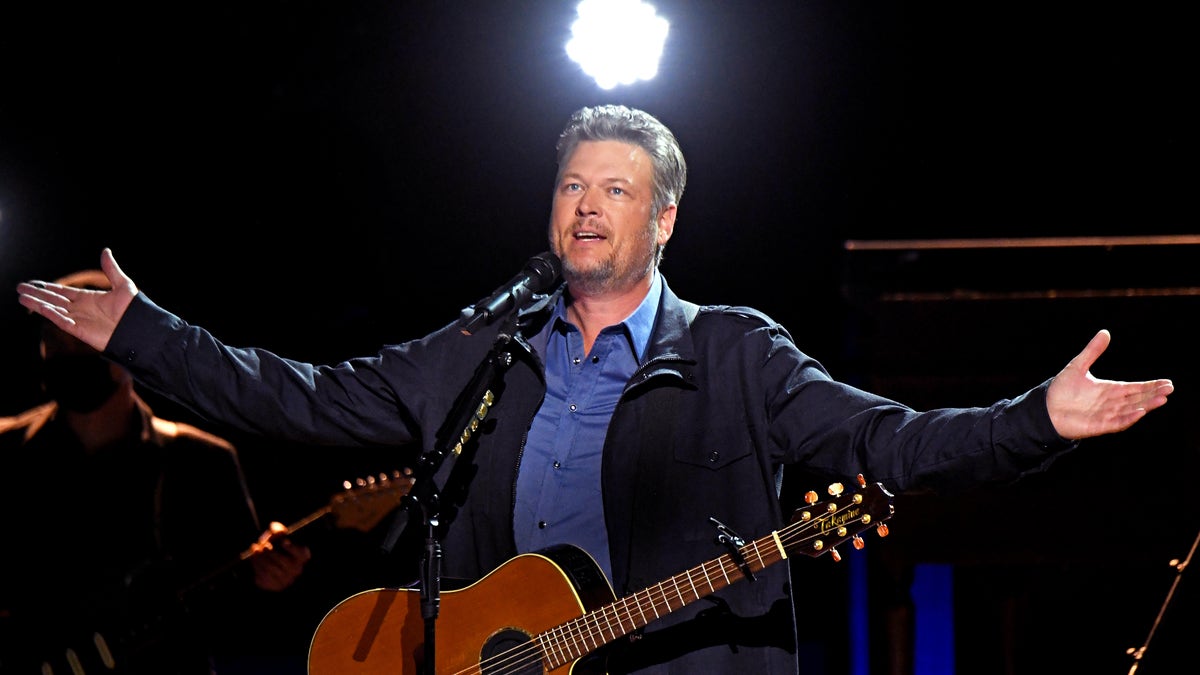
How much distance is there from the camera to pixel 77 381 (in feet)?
14.6

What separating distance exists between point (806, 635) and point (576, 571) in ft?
8.16

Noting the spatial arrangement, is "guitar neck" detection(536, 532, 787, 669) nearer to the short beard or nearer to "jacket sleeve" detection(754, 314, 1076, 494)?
"jacket sleeve" detection(754, 314, 1076, 494)

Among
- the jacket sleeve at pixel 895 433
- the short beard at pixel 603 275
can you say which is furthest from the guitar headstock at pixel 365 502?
the jacket sleeve at pixel 895 433

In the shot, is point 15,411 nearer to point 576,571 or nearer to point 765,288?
point 765,288

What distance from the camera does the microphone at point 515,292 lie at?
98.0 inches

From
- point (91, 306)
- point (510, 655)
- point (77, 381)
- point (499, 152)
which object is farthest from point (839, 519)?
point (77, 381)

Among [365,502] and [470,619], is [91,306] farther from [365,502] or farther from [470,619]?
[365,502]

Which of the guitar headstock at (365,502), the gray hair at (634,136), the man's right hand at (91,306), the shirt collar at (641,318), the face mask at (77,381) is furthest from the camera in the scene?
the face mask at (77,381)

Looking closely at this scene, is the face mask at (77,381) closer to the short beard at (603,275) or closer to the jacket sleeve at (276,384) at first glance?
the jacket sleeve at (276,384)

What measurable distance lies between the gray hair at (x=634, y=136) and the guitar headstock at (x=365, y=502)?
1.60 m

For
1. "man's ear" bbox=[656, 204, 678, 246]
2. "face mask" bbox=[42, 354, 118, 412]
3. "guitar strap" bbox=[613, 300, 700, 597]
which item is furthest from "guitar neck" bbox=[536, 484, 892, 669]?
"face mask" bbox=[42, 354, 118, 412]

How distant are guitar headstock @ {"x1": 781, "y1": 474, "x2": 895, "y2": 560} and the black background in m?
1.74

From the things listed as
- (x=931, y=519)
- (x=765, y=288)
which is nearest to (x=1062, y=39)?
(x=765, y=288)

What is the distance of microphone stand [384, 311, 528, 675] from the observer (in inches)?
91.4
